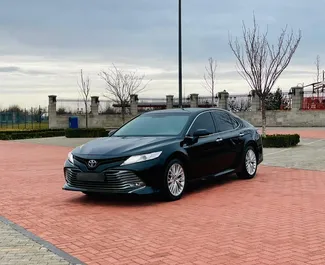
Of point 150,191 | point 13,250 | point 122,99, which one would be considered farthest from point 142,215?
point 122,99

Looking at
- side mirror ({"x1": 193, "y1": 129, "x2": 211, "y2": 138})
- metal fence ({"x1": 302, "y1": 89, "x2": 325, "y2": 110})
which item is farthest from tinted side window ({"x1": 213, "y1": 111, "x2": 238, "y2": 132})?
metal fence ({"x1": 302, "y1": 89, "x2": 325, "y2": 110})

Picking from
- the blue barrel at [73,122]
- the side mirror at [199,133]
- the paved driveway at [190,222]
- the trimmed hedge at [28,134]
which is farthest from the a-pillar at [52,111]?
the side mirror at [199,133]

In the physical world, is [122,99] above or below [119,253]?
above

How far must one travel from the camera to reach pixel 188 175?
808cm

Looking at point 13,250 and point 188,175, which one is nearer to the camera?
point 13,250

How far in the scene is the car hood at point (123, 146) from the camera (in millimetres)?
7351

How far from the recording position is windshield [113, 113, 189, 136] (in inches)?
330

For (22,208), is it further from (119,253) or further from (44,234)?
(119,253)

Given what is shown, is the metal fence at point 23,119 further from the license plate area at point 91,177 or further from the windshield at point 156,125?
the license plate area at point 91,177

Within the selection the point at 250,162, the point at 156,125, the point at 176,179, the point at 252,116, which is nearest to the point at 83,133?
the point at 252,116

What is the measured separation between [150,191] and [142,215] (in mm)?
657

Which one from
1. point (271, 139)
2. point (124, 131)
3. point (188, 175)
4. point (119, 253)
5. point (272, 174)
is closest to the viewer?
point (119, 253)

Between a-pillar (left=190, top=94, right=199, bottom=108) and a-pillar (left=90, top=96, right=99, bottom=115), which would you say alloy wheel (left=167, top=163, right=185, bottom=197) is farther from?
a-pillar (left=90, top=96, right=99, bottom=115)

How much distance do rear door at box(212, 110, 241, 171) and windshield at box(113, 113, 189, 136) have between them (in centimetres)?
88
